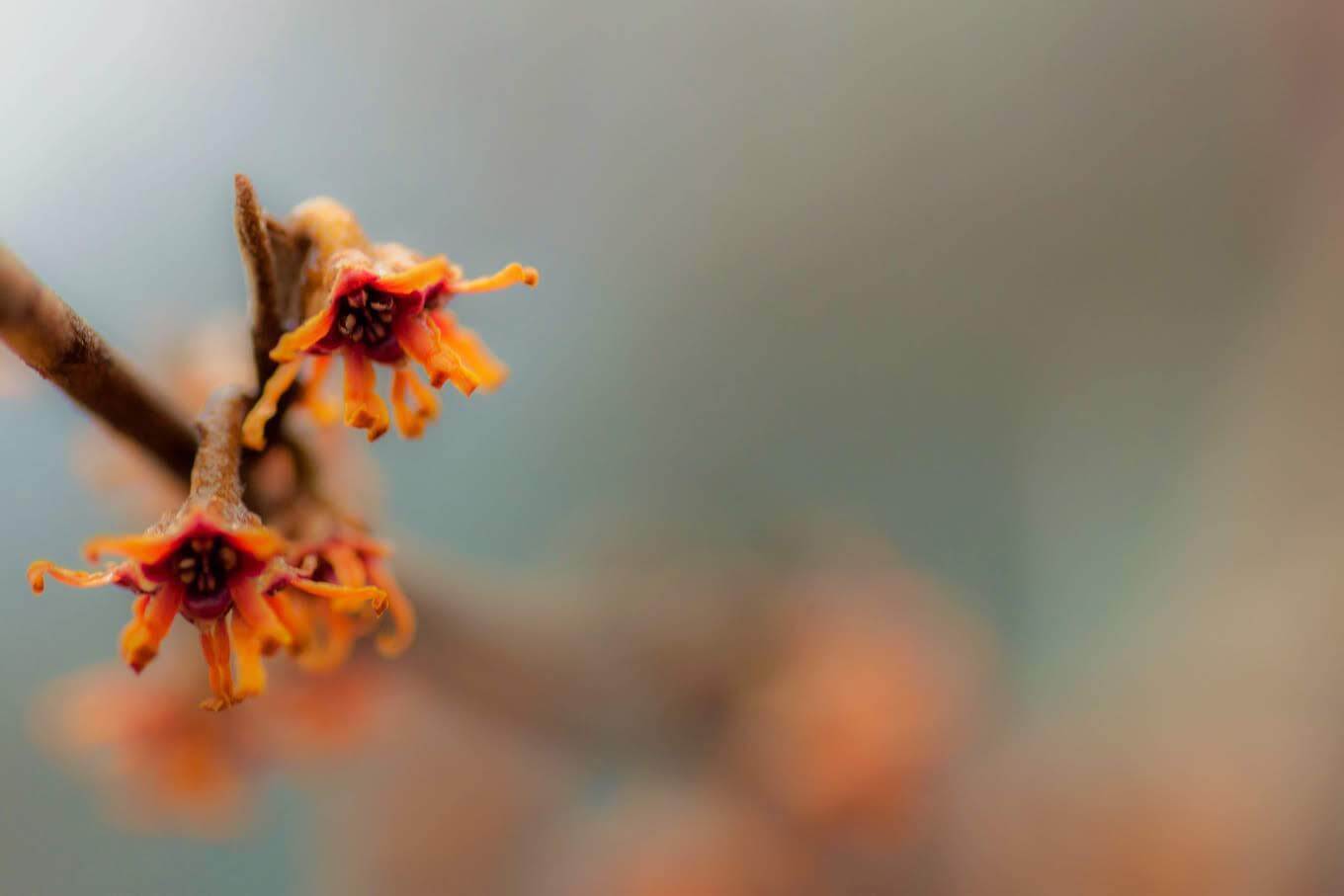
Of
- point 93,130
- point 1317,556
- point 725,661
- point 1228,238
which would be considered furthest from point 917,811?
point 93,130

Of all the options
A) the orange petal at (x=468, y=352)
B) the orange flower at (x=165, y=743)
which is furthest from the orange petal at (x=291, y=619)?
the orange flower at (x=165, y=743)

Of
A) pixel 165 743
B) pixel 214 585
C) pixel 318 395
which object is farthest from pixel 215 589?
pixel 165 743

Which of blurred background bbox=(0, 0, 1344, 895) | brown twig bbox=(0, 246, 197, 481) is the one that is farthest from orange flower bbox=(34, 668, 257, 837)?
brown twig bbox=(0, 246, 197, 481)

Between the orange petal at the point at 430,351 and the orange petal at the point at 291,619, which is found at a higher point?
the orange petal at the point at 430,351

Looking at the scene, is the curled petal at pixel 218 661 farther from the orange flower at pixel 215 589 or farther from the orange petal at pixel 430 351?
the orange petal at pixel 430 351

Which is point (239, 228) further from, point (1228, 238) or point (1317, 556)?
point (1228, 238)

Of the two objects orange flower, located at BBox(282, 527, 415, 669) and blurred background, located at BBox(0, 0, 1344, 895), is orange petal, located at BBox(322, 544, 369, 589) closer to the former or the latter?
orange flower, located at BBox(282, 527, 415, 669)
